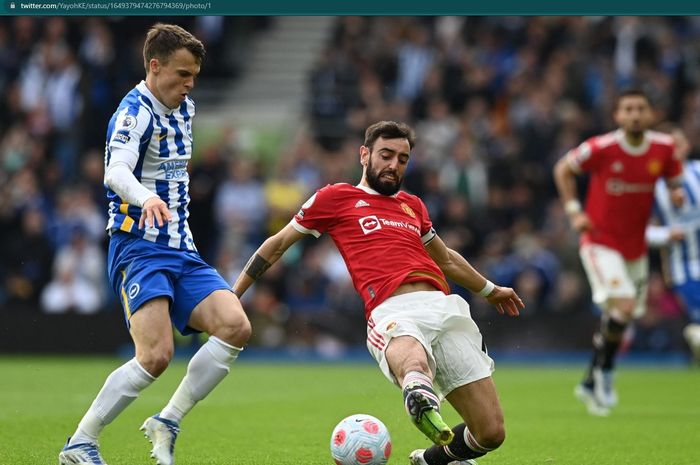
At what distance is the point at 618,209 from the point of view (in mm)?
12039

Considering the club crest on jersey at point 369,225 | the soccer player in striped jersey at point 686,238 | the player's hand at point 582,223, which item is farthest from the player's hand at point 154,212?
the soccer player in striped jersey at point 686,238

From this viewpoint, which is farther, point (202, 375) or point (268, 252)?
point (268, 252)

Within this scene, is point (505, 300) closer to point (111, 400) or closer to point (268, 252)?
point (268, 252)

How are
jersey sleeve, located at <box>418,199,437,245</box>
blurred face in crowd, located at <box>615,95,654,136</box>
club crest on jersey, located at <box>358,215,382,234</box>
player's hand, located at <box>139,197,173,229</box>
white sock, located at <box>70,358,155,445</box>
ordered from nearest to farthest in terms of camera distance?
1. player's hand, located at <box>139,197,173,229</box>
2. white sock, located at <box>70,358,155,445</box>
3. club crest on jersey, located at <box>358,215,382,234</box>
4. jersey sleeve, located at <box>418,199,437,245</box>
5. blurred face in crowd, located at <box>615,95,654,136</box>

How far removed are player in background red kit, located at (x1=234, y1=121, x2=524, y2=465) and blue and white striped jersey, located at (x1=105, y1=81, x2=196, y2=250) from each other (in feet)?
1.80

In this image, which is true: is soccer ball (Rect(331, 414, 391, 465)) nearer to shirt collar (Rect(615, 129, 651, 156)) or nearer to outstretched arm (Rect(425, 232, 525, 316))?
outstretched arm (Rect(425, 232, 525, 316))

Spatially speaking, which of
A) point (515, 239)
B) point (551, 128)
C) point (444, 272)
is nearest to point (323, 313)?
point (515, 239)

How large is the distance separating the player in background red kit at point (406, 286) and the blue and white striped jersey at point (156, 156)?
1.80 feet

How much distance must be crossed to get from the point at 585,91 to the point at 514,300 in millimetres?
14080

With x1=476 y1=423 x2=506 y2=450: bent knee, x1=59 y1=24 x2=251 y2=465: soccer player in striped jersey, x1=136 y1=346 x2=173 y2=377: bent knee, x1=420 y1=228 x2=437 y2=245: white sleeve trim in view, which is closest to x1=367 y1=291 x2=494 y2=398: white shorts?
x1=476 y1=423 x2=506 y2=450: bent knee

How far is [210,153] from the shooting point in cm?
2023

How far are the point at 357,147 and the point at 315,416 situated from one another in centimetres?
1086

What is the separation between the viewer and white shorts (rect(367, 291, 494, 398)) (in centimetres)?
664

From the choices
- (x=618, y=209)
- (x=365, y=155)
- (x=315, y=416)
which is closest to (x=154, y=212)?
(x=365, y=155)
